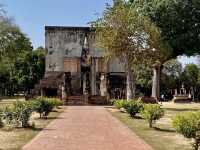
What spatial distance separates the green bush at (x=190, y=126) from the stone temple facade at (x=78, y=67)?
47218mm

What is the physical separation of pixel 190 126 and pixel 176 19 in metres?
34.7

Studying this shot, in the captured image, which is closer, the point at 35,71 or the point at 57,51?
the point at 57,51

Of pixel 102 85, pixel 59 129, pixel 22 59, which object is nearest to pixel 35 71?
pixel 22 59

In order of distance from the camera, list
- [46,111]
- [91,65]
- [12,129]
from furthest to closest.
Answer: [91,65] → [46,111] → [12,129]

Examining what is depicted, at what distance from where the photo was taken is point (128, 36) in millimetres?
44938

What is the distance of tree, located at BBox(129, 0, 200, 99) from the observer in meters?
48.1

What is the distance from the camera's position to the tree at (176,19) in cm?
4806

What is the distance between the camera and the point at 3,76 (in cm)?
9544

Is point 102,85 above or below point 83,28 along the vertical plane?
below

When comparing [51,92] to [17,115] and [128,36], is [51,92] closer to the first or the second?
[128,36]

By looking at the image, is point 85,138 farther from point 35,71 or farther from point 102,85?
point 35,71

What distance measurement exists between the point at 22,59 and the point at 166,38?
4731 centimetres

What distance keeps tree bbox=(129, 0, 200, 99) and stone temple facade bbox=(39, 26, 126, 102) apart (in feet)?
48.5

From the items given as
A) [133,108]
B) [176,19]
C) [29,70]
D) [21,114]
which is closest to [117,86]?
[176,19]
